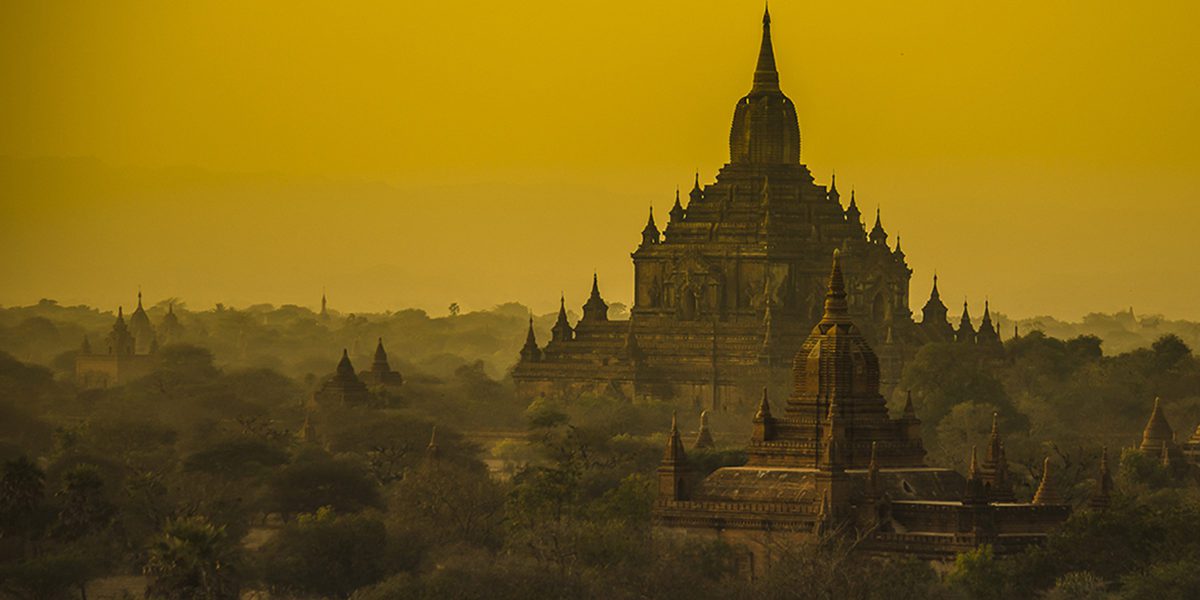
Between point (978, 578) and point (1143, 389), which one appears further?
point (1143, 389)

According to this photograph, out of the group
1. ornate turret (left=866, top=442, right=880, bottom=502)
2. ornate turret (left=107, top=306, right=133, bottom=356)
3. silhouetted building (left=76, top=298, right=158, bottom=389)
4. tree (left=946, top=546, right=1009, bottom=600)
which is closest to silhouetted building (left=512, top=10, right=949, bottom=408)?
silhouetted building (left=76, top=298, right=158, bottom=389)

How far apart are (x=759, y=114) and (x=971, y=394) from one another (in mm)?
16774

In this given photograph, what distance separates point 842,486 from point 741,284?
184ft

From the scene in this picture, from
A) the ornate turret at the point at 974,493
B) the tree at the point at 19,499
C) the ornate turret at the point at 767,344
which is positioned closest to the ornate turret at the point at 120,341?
the ornate turret at the point at 767,344

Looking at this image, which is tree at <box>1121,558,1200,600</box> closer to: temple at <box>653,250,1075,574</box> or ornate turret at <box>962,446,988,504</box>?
temple at <box>653,250,1075,574</box>

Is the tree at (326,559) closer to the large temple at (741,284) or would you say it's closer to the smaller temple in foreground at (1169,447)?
the smaller temple in foreground at (1169,447)

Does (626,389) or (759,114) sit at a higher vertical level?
(759,114)

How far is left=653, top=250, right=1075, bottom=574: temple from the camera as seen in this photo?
255ft

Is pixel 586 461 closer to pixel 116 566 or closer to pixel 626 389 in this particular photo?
pixel 116 566

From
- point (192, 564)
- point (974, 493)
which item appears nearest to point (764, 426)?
point (974, 493)

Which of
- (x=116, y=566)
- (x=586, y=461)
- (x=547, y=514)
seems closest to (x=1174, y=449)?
(x=586, y=461)

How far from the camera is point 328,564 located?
82.5 metres

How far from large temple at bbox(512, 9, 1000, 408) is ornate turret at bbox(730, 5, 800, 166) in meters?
0.03

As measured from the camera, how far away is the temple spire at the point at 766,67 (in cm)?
13612
